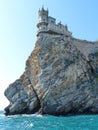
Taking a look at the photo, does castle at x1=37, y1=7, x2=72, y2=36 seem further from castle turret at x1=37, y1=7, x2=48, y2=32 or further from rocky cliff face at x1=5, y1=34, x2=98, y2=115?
rocky cliff face at x1=5, y1=34, x2=98, y2=115

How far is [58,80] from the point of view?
196ft

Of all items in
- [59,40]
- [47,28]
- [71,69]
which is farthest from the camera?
[47,28]

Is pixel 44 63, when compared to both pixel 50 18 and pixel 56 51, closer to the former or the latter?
pixel 56 51

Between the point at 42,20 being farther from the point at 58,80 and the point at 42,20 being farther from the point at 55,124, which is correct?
the point at 55,124

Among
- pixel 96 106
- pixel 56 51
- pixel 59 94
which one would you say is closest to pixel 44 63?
pixel 56 51

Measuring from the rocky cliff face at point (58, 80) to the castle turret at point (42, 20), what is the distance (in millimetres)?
5063

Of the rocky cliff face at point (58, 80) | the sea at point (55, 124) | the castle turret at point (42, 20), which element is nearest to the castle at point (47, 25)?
the castle turret at point (42, 20)

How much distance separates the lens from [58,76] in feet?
198

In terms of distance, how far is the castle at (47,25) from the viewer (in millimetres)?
72562

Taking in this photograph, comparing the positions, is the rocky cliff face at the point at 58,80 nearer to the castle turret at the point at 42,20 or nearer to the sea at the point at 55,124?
the castle turret at the point at 42,20

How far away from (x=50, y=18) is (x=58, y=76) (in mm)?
21026

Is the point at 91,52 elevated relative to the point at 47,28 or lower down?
lower down

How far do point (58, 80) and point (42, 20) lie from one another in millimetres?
20912

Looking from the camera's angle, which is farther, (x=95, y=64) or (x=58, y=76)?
(x=95, y=64)
